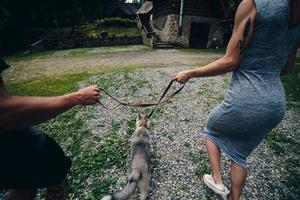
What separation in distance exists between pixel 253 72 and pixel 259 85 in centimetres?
16

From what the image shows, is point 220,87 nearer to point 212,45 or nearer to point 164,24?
point 212,45

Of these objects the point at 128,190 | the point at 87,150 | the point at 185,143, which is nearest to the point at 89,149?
the point at 87,150

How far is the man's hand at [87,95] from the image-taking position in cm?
211

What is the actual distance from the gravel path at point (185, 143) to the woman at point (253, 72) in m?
1.47

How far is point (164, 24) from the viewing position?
80.5ft

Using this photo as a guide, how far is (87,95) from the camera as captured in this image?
2.17 m

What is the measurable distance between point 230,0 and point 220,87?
629 inches

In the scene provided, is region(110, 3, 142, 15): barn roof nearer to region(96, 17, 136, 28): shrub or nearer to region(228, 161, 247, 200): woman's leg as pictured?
region(96, 17, 136, 28): shrub

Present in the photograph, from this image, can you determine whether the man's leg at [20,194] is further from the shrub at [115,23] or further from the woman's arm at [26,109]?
the shrub at [115,23]

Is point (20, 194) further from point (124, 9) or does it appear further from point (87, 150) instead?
point (124, 9)

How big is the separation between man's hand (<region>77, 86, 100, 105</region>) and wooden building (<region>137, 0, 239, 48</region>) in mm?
20522

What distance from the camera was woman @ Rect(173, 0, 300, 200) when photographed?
228 cm

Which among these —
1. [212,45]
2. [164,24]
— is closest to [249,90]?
[212,45]

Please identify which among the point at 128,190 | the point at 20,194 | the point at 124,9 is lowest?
the point at 128,190
